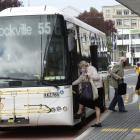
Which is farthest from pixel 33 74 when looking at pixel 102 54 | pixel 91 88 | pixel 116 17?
pixel 116 17

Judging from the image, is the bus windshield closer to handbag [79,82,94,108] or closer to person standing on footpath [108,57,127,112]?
handbag [79,82,94,108]

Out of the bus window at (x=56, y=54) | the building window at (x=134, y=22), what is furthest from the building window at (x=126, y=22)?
the bus window at (x=56, y=54)

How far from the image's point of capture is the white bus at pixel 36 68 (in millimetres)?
14273

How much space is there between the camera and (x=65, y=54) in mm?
14586

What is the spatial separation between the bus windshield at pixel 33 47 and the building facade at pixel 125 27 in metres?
133

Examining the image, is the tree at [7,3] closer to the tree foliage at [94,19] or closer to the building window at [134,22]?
the tree foliage at [94,19]

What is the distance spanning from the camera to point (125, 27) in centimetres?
17012

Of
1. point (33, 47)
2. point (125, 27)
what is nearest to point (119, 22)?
point (125, 27)

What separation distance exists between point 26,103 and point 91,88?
1853 mm

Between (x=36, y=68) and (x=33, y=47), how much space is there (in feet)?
1.74

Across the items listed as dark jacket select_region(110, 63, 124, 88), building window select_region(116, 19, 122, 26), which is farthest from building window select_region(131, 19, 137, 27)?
dark jacket select_region(110, 63, 124, 88)

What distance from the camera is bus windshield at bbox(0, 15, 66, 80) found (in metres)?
14.5

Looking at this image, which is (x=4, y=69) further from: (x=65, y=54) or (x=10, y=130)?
(x=10, y=130)

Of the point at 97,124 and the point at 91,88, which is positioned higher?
the point at 91,88
